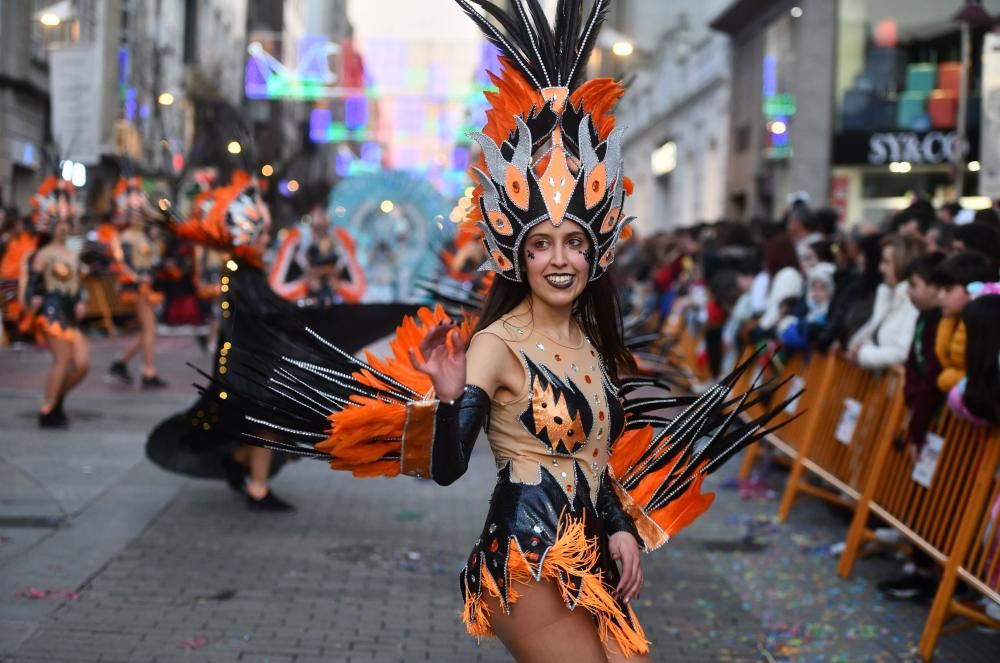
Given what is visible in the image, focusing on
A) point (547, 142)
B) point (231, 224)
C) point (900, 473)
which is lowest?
point (900, 473)

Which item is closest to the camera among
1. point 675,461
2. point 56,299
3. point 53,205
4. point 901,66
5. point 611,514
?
point 611,514

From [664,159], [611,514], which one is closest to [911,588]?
[611,514]

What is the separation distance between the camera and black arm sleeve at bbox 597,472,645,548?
3561mm

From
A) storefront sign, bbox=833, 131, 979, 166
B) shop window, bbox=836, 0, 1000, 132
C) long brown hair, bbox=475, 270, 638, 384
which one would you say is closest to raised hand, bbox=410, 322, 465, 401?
long brown hair, bbox=475, 270, 638, 384

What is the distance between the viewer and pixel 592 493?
3549mm

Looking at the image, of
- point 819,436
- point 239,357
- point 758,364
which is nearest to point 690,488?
point 239,357

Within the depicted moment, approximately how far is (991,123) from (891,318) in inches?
102

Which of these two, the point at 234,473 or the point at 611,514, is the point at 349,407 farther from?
the point at 234,473

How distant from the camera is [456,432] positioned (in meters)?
3.20

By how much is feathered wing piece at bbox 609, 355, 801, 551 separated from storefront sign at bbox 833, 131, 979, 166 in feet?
66.2

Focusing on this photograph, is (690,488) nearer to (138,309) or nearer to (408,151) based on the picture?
(138,309)

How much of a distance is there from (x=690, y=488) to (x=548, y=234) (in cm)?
90

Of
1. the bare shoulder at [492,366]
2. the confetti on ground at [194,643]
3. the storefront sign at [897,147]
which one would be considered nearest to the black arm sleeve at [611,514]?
the bare shoulder at [492,366]

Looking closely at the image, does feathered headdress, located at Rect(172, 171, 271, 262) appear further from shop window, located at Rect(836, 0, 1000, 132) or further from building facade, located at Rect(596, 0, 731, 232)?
building facade, located at Rect(596, 0, 731, 232)
